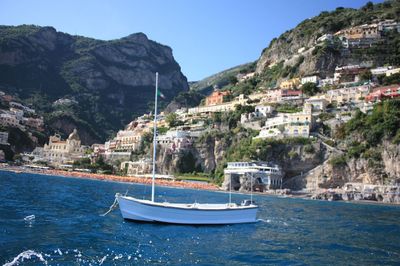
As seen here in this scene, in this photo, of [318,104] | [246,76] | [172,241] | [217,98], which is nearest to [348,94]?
[318,104]

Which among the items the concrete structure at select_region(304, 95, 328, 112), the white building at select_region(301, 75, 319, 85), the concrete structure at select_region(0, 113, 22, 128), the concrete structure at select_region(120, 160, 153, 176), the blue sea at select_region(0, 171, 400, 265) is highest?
the white building at select_region(301, 75, 319, 85)

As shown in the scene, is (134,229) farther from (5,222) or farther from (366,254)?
(366,254)

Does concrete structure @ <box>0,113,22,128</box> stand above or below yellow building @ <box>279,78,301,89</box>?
below

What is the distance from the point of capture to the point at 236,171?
8244cm

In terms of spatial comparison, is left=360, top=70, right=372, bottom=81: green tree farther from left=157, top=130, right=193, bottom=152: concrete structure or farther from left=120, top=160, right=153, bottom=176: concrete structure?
left=120, top=160, right=153, bottom=176: concrete structure

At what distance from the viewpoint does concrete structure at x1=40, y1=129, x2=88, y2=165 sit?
12375 centimetres

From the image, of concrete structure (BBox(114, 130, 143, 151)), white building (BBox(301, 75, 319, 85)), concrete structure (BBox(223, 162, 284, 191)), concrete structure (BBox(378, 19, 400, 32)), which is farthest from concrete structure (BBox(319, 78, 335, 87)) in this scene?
concrete structure (BBox(114, 130, 143, 151))

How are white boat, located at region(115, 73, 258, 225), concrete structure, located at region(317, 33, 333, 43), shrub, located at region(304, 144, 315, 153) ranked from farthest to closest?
concrete structure, located at region(317, 33, 333, 43)
shrub, located at region(304, 144, 315, 153)
white boat, located at region(115, 73, 258, 225)

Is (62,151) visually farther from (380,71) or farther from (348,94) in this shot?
(380,71)

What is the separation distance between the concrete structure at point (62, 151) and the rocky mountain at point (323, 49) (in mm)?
66176

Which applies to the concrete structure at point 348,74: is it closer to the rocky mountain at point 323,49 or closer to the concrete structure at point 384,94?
the rocky mountain at point 323,49

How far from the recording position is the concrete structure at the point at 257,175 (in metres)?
79.5

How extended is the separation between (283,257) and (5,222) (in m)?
14.8

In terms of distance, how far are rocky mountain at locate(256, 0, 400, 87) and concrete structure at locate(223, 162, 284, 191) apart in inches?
1783
